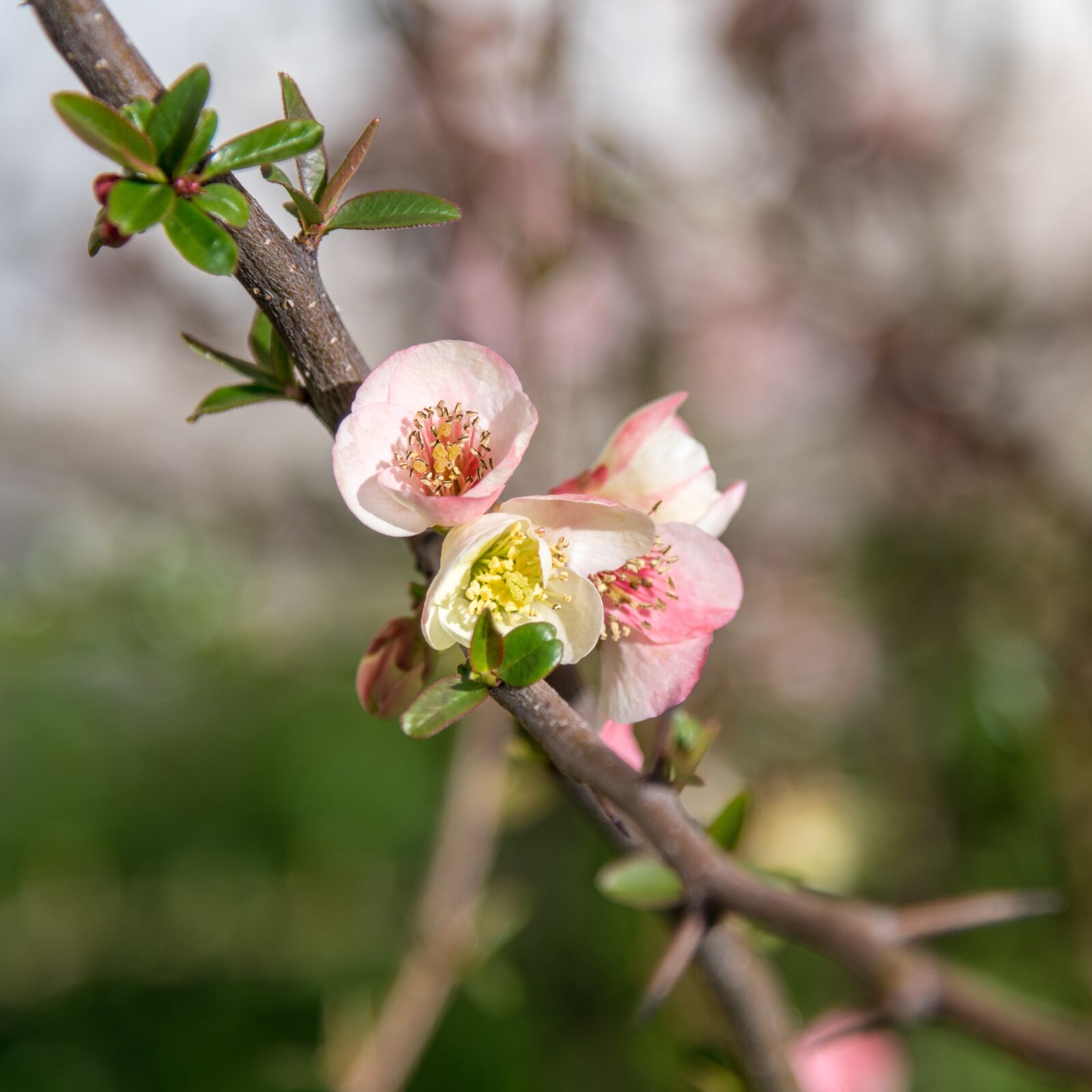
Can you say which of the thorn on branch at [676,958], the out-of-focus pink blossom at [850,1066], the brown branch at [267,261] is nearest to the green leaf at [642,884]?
the thorn on branch at [676,958]

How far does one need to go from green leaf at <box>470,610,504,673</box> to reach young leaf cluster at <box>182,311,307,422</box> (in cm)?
7

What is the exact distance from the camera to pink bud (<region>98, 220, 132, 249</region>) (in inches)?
5.6

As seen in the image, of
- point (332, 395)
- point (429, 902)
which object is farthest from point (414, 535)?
point (429, 902)

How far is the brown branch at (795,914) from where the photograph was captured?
0.16 m

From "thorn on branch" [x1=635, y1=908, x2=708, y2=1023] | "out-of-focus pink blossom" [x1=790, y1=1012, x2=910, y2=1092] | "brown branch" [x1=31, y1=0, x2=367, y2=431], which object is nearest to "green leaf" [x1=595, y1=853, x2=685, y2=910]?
"thorn on branch" [x1=635, y1=908, x2=708, y2=1023]

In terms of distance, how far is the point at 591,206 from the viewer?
758mm

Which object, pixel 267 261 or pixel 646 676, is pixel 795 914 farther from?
pixel 267 261

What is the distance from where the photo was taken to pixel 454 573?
6.3 inches

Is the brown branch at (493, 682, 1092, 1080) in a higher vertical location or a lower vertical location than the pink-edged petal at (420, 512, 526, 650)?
lower

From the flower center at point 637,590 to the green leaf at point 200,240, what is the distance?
89mm

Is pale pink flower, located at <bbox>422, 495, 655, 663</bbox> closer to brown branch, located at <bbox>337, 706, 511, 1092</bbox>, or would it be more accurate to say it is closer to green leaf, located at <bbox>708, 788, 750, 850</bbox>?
green leaf, located at <bbox>708, 788, 750, 850</bbox>

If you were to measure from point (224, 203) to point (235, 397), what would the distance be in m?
0.05

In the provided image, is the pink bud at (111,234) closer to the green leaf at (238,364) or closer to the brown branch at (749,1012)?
the green leaf at (238,364)

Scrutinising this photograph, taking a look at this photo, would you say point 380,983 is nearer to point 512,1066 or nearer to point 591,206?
point 512,1066
